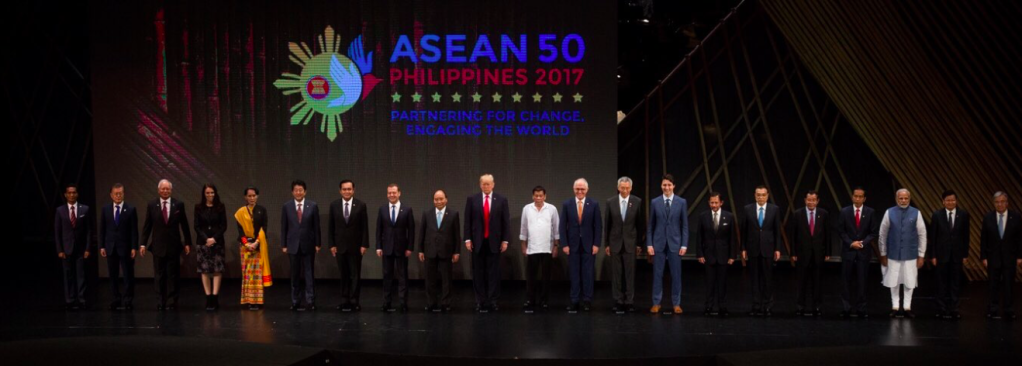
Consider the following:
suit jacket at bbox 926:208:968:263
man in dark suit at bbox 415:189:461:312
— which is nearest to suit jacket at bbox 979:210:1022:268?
suit jacket at bbox 926:208:968:263

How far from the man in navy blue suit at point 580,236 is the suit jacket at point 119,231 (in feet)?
11.0

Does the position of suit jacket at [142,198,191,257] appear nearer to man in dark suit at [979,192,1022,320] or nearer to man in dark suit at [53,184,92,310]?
man in dark suit at [53,184,92,310]

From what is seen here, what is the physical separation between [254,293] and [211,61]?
8.30 ft

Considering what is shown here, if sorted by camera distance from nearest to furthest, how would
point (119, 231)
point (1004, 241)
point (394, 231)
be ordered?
point (1004, 241) → point (394, 231) → point (119, 231)

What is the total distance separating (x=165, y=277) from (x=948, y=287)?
5.85m

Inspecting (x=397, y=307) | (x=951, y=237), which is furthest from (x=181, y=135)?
(x=951, y=237)

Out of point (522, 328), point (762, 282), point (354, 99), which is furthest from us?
point (354, 99)

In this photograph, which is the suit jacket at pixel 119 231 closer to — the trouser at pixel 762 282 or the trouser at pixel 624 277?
the trouser at pixel 624 277

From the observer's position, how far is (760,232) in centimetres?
597

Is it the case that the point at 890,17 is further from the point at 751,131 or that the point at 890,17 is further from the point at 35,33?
the point at 35,33

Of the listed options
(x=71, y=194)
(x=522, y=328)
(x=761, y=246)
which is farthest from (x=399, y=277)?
(x=761, y=246)

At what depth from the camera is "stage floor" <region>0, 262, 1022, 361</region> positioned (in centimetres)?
492

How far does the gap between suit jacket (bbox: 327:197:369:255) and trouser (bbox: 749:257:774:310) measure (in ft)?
9.69

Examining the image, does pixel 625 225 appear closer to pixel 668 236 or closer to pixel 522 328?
pixel 668 236
